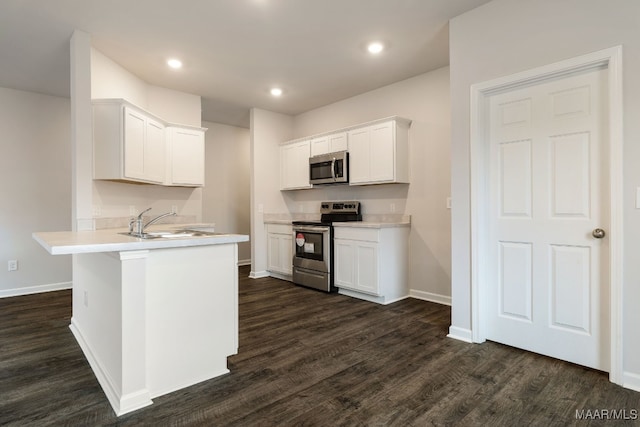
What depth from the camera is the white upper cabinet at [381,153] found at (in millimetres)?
4113

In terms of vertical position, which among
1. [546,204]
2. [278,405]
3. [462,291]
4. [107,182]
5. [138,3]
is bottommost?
[278,405]

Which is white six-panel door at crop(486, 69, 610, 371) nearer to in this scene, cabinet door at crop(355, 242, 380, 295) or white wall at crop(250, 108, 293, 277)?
cabinet door at crop(355, 242, 380, 295)

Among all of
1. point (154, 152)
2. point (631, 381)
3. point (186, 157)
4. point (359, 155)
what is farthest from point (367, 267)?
point (154, 152)

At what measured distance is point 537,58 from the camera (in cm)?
243

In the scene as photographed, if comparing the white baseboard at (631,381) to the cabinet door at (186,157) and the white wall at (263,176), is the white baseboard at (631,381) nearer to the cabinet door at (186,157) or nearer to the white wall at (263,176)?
the white wall at (263,176)

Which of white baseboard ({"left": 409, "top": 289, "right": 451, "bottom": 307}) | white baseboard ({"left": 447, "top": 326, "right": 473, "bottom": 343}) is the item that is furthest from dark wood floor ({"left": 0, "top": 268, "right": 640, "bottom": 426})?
white baseboard ({"left": 409, "top": 289, "right": 451, "bottom": 307})

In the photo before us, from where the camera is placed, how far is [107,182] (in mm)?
3645

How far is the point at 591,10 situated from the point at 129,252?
3.21 metres

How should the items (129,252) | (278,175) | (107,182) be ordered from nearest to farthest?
(129,252)
(107,182)
(278,175)

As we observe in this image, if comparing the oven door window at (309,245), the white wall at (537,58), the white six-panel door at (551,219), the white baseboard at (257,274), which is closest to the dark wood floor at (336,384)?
the white six-panel door at (551,219)

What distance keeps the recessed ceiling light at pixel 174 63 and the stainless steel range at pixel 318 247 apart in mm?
2443

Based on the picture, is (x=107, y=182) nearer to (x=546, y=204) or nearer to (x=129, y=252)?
(x=129, y=252)

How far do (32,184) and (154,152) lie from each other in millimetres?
2025

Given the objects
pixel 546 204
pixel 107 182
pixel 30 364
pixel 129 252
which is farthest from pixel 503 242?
pixel 107 182
